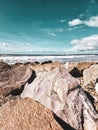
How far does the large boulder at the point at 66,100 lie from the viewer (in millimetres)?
5988

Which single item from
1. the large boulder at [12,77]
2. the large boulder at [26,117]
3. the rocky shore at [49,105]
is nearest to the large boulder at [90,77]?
the rocky shore at [49,105]

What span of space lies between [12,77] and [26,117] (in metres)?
4.14

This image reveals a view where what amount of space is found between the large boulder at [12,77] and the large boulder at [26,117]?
331 centimetres

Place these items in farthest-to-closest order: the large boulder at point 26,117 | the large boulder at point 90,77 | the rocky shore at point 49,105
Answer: the large boulder at point 90,77 → the rocky shore at point 49,105 → the large boulder at point 26,117

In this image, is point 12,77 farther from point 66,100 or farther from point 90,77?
point 90,77

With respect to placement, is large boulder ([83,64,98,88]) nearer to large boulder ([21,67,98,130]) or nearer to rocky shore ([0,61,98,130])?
rocky shore ([0,61,98,130])

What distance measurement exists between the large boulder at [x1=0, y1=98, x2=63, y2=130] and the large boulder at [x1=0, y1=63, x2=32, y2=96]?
3305 millimetres

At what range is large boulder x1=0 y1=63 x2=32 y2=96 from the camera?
910cm

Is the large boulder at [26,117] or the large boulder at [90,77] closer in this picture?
the large boulder at [26,117]

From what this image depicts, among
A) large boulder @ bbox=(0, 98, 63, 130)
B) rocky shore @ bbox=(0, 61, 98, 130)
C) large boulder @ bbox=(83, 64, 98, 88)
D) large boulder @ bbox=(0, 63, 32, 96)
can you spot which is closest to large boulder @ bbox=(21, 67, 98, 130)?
rocky shore @ bbox=(0, 61, 98, 130)

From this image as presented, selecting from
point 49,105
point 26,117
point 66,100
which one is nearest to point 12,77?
point 49,105

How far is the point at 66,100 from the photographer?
6344 millimetres

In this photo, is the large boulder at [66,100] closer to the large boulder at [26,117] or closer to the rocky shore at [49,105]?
the rocky shore at [49,105]

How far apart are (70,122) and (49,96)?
1.16 metres
